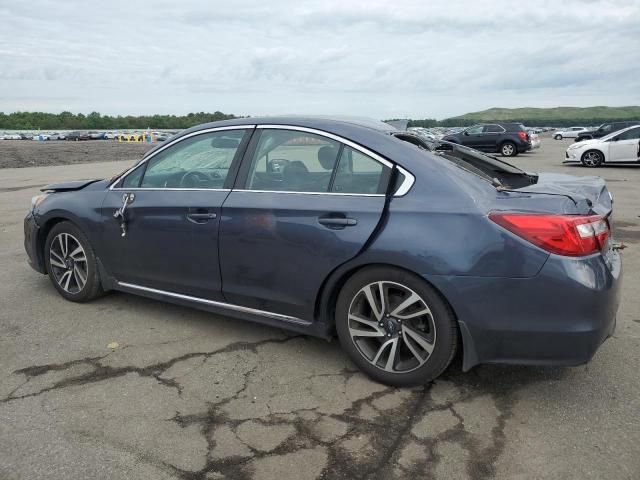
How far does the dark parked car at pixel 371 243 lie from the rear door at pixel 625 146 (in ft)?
56.9

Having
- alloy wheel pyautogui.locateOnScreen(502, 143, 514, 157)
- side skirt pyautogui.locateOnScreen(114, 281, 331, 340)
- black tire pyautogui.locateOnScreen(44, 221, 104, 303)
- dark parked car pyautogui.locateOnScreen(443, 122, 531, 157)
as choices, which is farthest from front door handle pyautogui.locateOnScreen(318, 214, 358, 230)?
alloy wheel pyautogui.locateOnScreen(502, 143, 514, 157)

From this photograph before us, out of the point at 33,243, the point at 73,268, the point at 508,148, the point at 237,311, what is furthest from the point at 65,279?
the point at 508,148

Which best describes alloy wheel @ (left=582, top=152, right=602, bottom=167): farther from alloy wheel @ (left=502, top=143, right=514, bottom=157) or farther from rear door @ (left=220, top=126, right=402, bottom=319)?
rear door @ (left=220, top=126, right=402, bottom=319)

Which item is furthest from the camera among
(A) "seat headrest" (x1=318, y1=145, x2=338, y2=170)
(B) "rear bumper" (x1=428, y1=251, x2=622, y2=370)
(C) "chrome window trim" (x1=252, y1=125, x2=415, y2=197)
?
(A) "seat headrest" (x1=318, y1=145, x2=338, y2=170)

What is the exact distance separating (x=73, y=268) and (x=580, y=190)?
4009 mm

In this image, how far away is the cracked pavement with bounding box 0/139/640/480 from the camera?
8.76 ft

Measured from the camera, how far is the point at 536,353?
3.05 metres

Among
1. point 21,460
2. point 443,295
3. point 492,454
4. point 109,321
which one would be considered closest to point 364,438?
point 492,454

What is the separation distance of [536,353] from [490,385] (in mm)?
514

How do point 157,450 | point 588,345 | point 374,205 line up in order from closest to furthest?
point 157,450 < point 588,345 < point 374,205

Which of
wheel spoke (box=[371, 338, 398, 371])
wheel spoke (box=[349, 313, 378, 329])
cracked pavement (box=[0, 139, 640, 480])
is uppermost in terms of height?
wheel spoke (box=[349, 313, 378, 329])

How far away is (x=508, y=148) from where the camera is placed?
27016mm

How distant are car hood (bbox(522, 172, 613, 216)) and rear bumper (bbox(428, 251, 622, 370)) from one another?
1.17 feet

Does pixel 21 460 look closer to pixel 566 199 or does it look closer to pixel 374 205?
pixel 374 205
